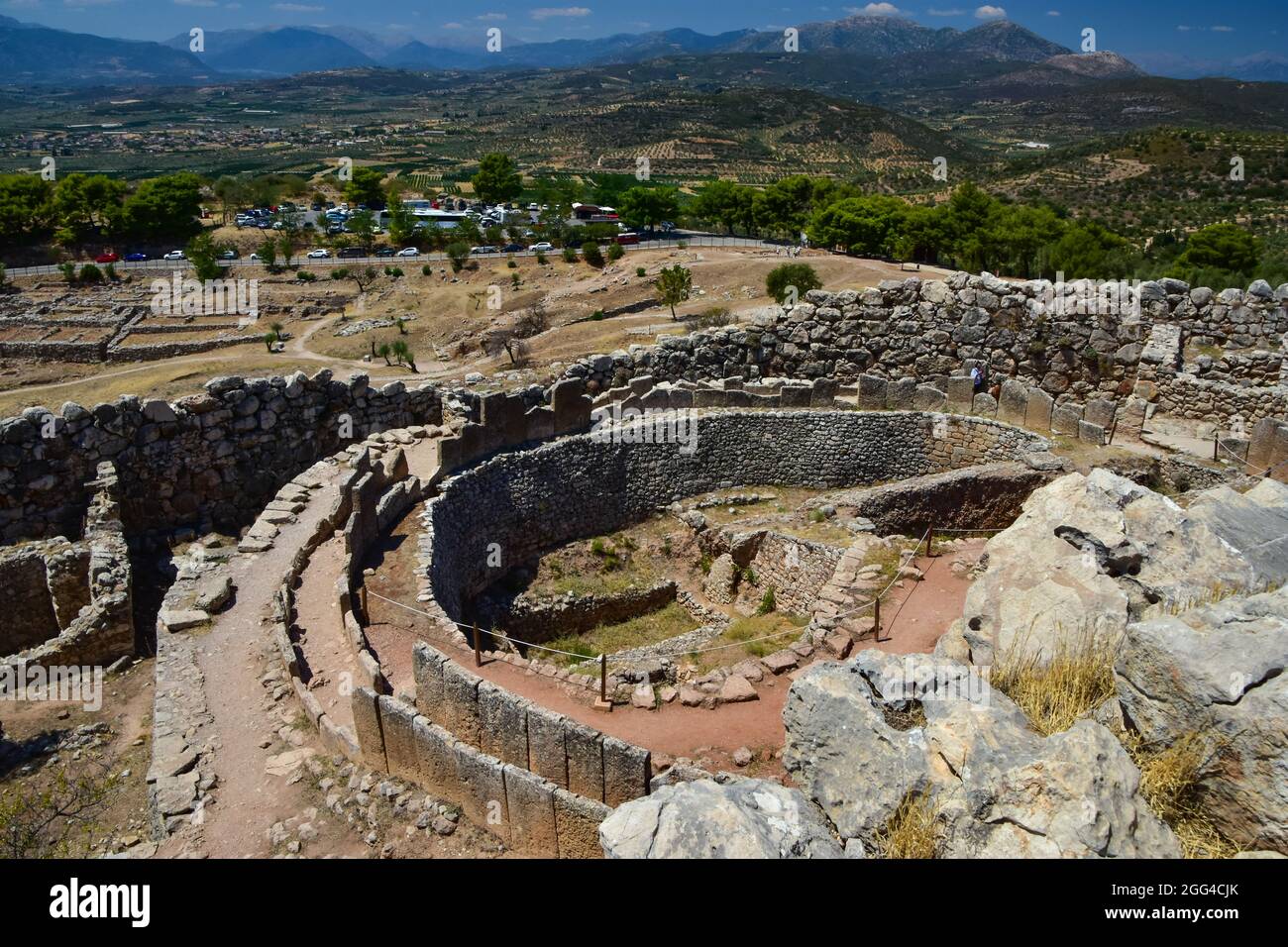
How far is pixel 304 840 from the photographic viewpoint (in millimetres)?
8633

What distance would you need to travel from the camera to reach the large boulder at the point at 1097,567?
827cm

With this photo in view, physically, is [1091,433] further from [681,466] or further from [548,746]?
[548,746]

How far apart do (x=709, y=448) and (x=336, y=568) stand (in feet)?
28.9

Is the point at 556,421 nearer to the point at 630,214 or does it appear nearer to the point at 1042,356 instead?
the point at 1042,356

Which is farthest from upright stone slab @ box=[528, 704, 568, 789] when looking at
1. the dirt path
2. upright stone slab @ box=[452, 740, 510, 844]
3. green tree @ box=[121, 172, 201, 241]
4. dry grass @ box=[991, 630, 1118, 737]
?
green tree @ box=[121, 172, 201, 241]

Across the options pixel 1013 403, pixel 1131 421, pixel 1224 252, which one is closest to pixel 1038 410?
pixel 1013 403

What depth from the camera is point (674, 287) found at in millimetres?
47719

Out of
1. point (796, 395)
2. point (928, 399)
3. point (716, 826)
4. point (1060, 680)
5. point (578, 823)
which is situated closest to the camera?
point (716, 826)

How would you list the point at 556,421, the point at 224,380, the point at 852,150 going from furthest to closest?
1. the point at 852,150
2. the point at 556,421
3. the point at 224,380

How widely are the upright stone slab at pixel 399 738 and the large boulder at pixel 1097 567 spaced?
566 cm

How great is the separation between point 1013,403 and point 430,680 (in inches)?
585

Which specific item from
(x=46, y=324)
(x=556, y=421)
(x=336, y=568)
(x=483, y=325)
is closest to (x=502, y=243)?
(x=483, y=325)

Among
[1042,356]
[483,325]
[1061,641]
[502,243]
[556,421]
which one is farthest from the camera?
[502,243]

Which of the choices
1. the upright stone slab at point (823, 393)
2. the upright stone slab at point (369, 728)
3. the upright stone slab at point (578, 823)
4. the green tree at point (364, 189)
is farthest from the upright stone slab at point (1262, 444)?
the green tree at point (364, 189)
